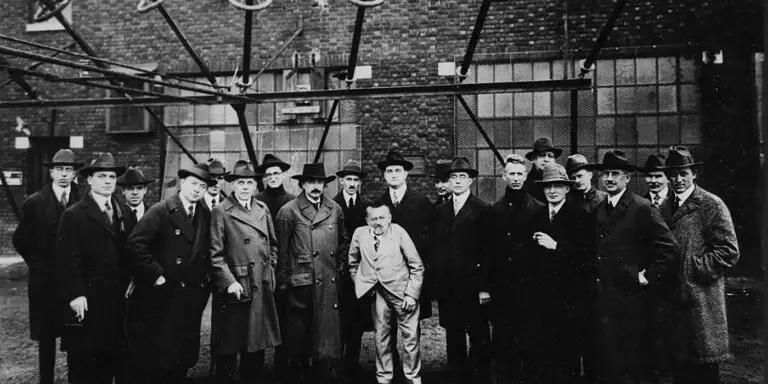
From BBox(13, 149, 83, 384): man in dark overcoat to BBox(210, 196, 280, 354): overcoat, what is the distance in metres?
1.48

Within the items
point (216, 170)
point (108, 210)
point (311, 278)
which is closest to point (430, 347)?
point (311, 278)

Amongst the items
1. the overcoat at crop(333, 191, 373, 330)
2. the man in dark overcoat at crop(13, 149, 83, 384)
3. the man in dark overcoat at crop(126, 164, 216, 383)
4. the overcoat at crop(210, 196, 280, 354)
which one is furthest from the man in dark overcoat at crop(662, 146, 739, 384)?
the man in dark overcoat at crop(13, 149, 83, 384)

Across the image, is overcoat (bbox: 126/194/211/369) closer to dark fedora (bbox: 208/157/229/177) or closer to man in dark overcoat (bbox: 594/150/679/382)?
dark fedora (bbox: 208/157/229/177)

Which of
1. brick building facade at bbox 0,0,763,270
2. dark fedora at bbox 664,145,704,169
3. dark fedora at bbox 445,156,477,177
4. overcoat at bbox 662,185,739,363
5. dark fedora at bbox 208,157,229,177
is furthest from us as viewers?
brick building facade at bbox 0,0,763,270

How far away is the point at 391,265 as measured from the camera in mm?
4133

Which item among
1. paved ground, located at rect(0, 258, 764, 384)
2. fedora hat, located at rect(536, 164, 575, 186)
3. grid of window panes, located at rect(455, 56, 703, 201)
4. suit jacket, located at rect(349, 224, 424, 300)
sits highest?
grid of window panes, located at rect(455, 56, 703, 201)

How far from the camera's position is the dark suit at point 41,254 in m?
4.26

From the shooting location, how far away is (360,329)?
452 cm

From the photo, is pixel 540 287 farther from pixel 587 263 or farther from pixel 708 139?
pixel 708 139

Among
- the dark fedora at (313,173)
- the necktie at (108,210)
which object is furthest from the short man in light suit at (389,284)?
the necktie at (108,210)

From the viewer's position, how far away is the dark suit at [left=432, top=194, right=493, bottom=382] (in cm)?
415

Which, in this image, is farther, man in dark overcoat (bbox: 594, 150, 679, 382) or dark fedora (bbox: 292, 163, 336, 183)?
dark fedora (bbox: 292, 163, 336, 183)

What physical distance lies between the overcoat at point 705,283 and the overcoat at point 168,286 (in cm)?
365

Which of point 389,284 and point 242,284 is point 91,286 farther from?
point 389,284
